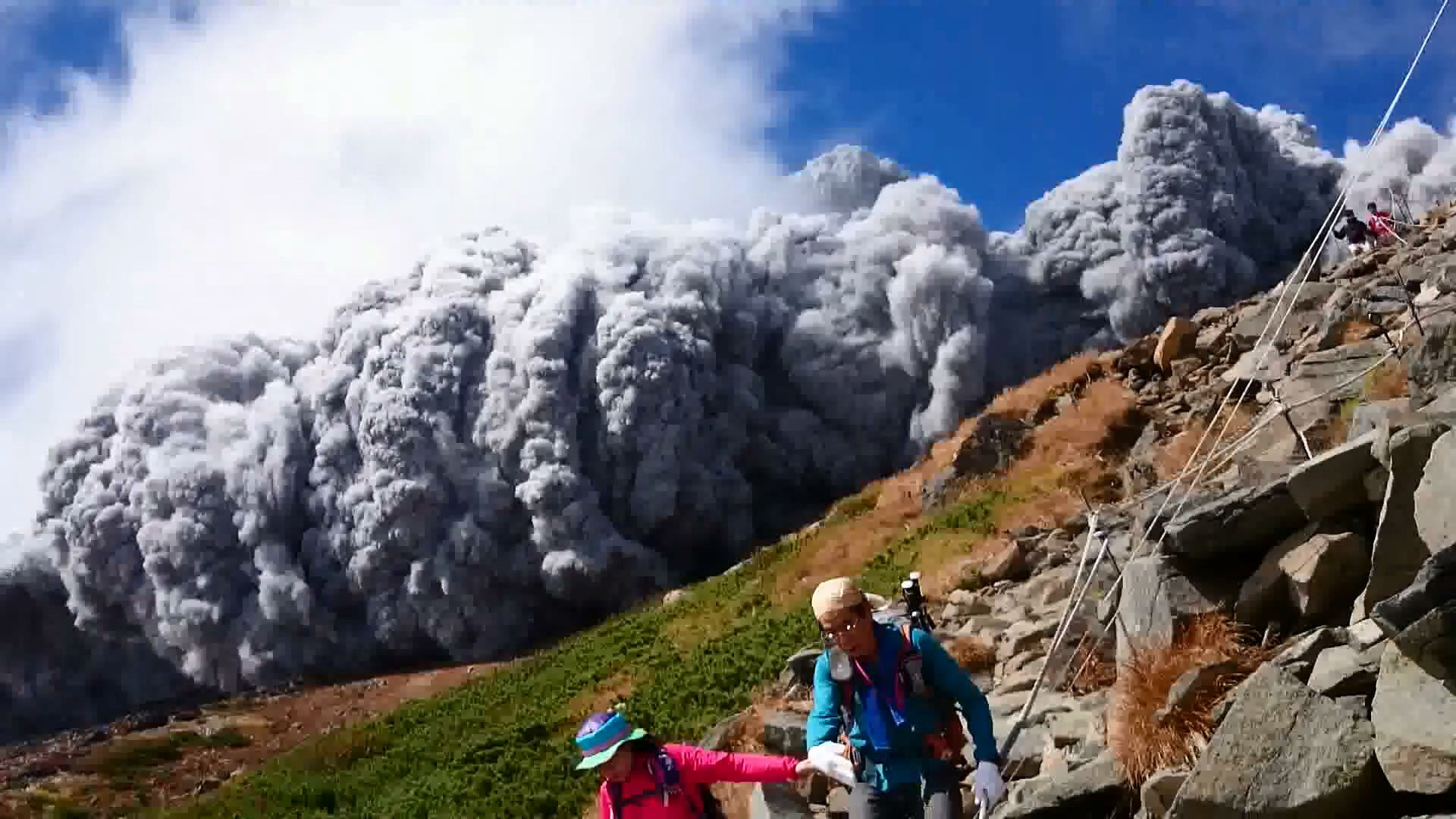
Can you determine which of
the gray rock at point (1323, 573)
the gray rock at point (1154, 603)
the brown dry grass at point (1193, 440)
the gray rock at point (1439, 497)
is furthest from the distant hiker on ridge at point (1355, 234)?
the gray rock at point (1439, 497)

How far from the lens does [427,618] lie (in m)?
44.9

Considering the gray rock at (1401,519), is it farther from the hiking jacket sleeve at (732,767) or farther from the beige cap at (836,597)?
the hiking jacket sleeve at (732,767)

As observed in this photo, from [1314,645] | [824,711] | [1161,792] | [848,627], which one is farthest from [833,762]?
[1314,645]

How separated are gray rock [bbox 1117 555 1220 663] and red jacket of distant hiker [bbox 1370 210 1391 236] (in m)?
14.9

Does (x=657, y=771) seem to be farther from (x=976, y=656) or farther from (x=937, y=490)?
(x=937, y=490)

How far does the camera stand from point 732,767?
453 centimetres

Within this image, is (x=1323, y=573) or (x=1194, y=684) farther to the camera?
(x=1323, y=573)

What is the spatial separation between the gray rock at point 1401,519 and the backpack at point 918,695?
6.63ft

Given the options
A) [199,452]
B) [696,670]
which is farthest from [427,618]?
[696,670]

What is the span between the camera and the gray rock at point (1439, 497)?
4266 mm

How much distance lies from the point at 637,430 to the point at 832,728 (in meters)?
41.2

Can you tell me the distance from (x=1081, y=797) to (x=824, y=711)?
1488 millimetres

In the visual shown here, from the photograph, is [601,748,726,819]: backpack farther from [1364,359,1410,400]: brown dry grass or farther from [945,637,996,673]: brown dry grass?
[1364,359,1410,400]: brown dry grass

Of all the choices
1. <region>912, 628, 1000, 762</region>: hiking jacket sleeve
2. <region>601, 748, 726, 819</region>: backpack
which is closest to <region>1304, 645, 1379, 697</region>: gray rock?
<region>912, 628, 1000, 762</region>: hiking jacket sleeve
